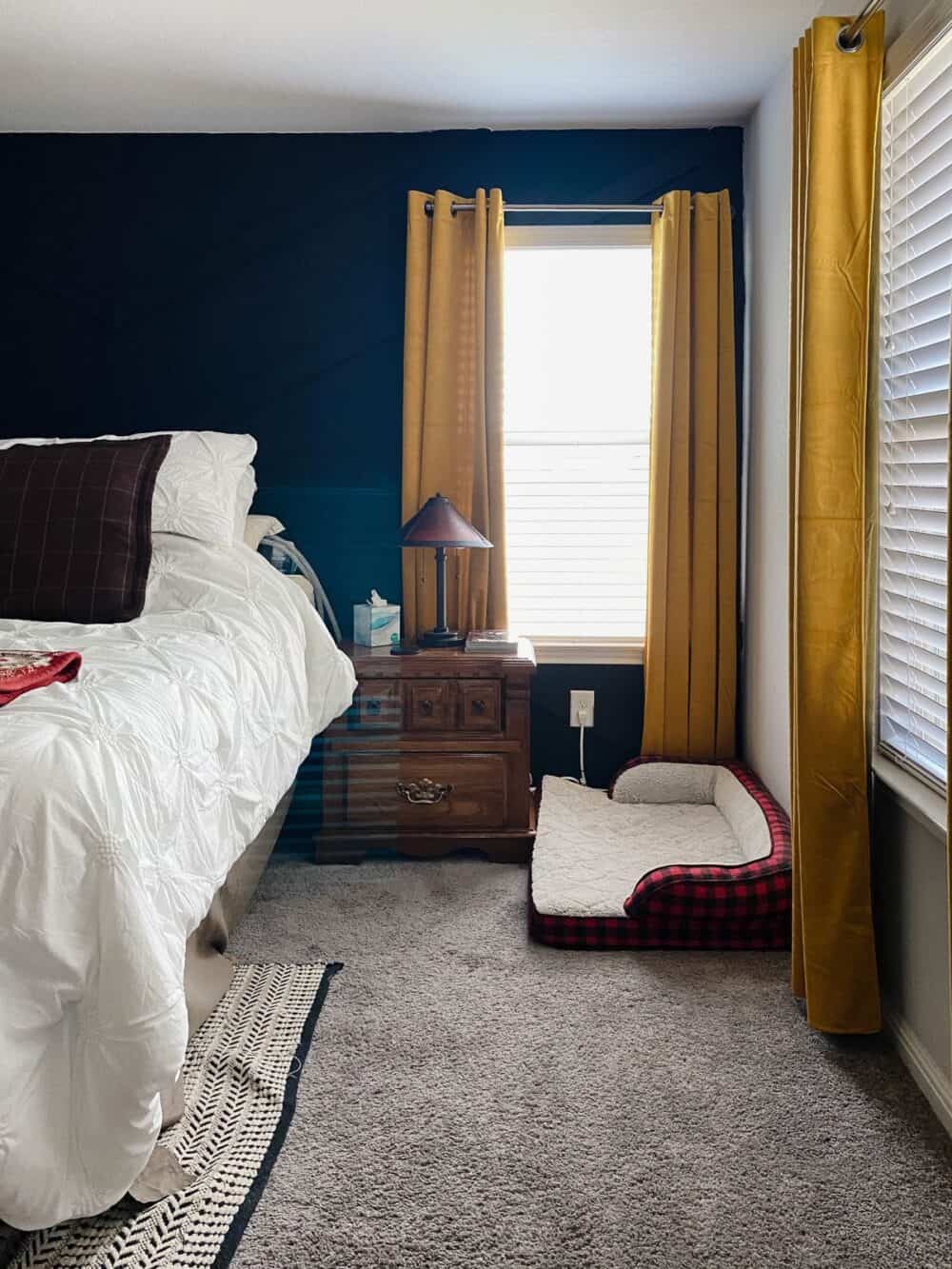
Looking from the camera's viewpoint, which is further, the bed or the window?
the window

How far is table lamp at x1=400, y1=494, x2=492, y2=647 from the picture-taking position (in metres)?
3.24

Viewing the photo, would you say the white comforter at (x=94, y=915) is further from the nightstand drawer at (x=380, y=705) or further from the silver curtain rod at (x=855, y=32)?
the silver curtain rod at (x=855, y=32)

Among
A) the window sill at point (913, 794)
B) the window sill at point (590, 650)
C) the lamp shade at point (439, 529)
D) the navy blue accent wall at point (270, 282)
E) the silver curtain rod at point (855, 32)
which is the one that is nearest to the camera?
the window sill at point (913, 794)

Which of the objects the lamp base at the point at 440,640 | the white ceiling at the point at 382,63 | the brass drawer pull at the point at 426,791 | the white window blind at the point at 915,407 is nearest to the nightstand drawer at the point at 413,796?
the brass drawer pull at the point at 426,791

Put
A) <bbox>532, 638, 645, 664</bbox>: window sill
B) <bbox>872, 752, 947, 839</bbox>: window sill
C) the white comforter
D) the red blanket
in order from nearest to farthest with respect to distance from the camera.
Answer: the white comforter
the red blanket
<bbox>872, 752, 947, 839</bbox>: window sill
<bbox>532, 638, 645, 664</bbox>: window sill

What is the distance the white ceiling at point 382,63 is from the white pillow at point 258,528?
1239mm

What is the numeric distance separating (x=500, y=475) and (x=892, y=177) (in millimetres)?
1615

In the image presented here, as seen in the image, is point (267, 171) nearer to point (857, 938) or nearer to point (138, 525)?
point (138, 525)

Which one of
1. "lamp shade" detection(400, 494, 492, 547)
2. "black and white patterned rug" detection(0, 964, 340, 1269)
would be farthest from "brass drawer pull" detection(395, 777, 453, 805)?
"black and white patterned rug" detection(0, 964, 340, 1269)

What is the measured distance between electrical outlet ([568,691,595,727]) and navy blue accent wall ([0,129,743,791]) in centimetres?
5

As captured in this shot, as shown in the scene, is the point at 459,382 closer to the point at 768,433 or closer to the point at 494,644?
Result: the point at 494,644

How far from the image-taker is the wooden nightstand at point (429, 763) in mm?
3281

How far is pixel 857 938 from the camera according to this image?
2.16 metres

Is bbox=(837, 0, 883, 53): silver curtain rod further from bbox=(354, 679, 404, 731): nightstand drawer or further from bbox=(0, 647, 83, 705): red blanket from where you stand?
bbox=(354, 679, 404, 731): nightstand drawer
